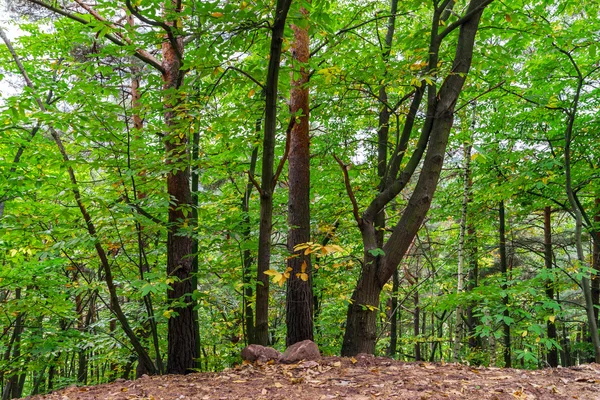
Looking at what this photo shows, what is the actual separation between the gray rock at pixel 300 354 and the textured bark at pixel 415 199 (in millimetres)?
402

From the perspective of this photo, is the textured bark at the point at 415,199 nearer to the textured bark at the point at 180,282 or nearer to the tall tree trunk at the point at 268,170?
the tall tree trunk at the point at 268,170

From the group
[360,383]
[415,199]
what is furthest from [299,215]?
[360,383]

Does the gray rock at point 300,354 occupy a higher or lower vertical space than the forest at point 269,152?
lower

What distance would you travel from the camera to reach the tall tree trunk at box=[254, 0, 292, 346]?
2387 millimetres

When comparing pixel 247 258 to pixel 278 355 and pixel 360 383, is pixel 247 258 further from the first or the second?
pixel 360 383

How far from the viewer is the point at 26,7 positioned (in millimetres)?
7523

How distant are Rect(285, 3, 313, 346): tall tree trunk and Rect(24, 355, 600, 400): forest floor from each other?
4.58 feet

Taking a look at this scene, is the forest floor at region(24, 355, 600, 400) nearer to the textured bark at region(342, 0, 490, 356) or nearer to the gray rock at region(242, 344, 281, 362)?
the gray rock at region(242, 344, 281, 362)

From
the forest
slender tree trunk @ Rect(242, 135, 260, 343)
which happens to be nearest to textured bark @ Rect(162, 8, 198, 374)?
the forest

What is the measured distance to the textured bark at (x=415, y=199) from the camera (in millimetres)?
3506

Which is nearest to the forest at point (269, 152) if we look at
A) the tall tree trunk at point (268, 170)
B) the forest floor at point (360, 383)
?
the tall tree trunk at point (268, 170)

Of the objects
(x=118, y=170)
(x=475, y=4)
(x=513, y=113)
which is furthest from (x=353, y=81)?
(x=513, y=113)

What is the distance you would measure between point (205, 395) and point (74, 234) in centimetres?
211

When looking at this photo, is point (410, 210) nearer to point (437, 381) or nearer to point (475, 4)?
point (437, 381)
